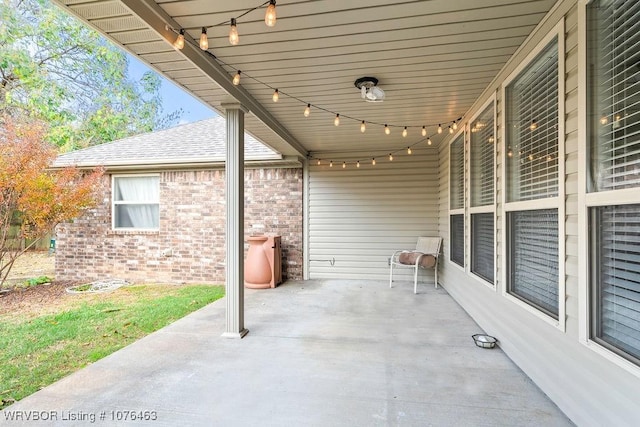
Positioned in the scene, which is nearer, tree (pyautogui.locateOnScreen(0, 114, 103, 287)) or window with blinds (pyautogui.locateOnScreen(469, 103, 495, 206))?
window with blinds (pyautogui.locateOnScreen(469, 103, 495, 206))

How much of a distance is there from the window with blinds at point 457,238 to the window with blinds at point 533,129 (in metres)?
1.67

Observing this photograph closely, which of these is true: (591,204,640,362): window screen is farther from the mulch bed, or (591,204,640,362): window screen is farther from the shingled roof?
the mulch bed

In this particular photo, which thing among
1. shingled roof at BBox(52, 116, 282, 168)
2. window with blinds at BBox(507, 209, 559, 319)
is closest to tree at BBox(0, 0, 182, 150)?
shingled roof at BBox(52, 116, 282, 168)

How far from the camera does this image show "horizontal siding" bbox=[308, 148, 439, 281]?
5.89 m

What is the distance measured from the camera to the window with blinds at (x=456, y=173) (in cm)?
443

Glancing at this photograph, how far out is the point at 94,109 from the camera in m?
13.2

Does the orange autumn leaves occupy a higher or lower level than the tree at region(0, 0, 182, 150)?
lower

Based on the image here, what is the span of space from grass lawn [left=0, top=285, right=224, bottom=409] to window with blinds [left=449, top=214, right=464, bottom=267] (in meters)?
3.72

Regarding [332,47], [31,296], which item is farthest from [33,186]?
[332,47]

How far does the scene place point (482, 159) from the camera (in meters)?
3.58

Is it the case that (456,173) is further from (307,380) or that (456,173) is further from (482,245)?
(307,380)

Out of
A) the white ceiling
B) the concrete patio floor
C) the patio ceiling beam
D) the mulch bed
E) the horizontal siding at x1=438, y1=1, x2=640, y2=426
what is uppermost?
the white ceiling

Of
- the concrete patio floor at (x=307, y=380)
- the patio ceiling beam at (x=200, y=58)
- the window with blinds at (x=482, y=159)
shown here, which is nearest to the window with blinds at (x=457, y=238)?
the window with blinds at (x=482, y=159)

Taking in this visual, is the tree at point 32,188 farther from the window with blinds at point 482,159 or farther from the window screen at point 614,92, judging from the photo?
the window screen at point 614,92
